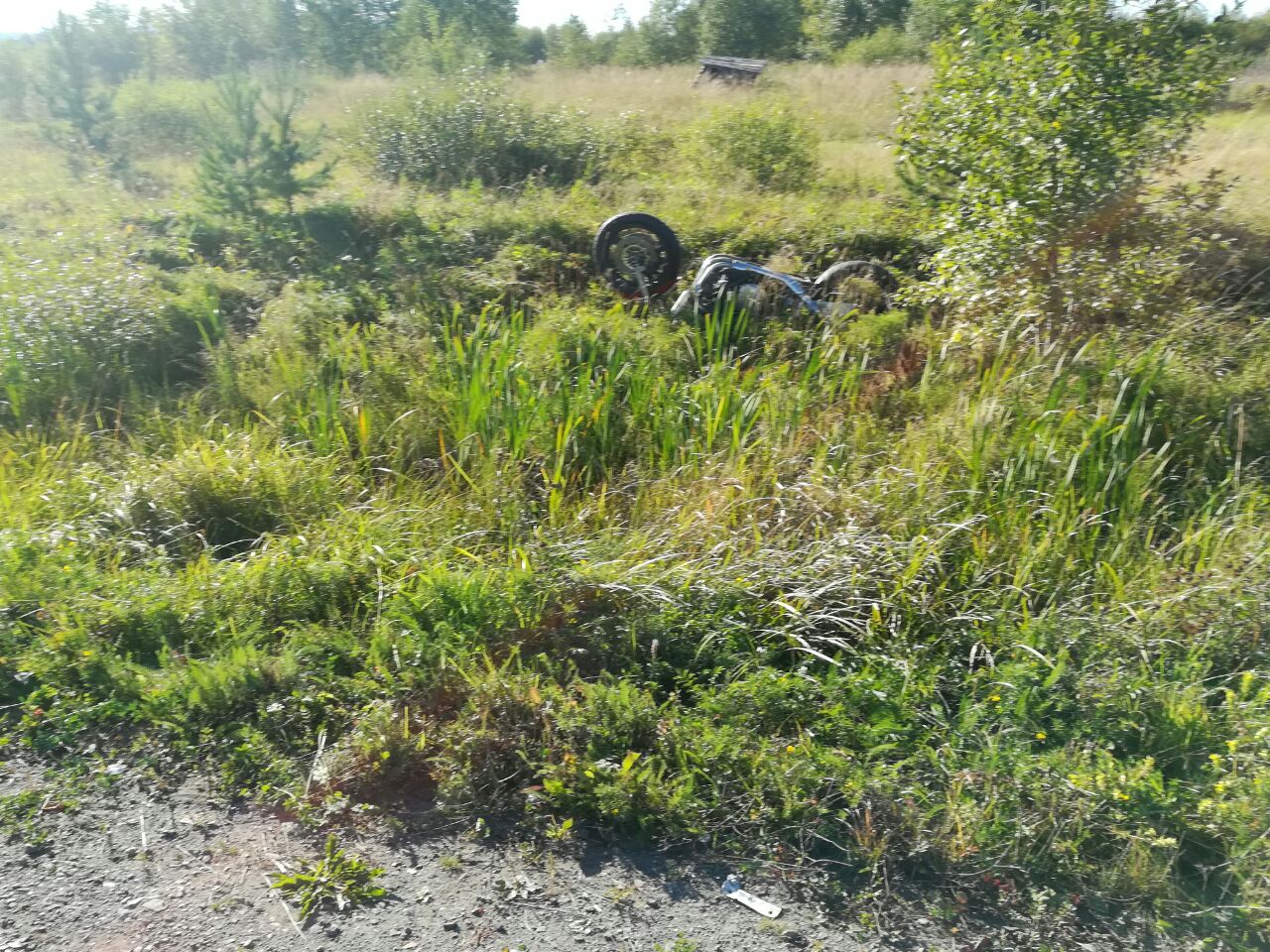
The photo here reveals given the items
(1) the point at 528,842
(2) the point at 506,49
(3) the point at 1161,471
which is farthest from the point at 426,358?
(2) the point at 506,49

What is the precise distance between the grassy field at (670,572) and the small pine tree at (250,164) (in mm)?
2166

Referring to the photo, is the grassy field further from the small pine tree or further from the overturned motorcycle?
the small pine tree

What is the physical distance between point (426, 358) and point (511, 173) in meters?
7.30

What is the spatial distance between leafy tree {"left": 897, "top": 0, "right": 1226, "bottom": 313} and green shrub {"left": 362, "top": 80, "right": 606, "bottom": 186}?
22.4 feet

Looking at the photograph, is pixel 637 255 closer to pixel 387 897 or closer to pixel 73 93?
pixel 387 897

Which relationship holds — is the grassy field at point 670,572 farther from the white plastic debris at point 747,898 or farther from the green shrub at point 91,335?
the white plastic debris at point 747,898

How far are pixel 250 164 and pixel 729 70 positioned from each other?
1447 centimetres

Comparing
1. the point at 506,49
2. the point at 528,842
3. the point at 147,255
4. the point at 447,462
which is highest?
the point at 506,49

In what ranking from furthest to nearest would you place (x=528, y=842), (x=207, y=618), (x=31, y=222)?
(x=31, y=222) < (x=207, y=618) < (x=528, y=842)

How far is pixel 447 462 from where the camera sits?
18.3ft

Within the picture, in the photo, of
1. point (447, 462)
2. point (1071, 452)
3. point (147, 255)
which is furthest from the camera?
point (147, 255)

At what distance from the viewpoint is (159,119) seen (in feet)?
60.0

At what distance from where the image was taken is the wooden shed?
21.2 metres

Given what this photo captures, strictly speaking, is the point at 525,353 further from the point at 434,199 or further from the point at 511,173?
the point at 511,173
